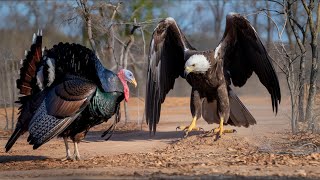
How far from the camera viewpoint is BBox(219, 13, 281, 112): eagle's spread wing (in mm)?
11516

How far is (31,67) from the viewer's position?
9.32 meters

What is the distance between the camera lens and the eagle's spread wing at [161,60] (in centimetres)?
1199

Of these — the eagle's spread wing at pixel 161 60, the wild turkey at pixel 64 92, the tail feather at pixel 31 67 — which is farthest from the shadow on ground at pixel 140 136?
the tail feather at pixel 31 67

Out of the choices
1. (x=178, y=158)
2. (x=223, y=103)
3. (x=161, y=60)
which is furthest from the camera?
(x=161, y=60)

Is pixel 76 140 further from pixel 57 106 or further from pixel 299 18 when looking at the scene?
pixel 299 18

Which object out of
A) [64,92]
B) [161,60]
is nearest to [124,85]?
[64,92]

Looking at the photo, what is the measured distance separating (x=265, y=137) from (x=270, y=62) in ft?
5.44

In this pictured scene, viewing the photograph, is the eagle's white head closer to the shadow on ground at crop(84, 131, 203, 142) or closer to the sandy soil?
the sandy soil

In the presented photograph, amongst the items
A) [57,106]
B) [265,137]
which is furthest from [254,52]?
[57,106]

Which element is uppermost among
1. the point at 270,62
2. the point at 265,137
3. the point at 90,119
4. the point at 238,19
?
the point at 238,19

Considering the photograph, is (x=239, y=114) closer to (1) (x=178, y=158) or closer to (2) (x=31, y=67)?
(1) (x=178, y=158)

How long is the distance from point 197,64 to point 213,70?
19.5 inches

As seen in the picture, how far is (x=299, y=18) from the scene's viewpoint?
17781 mm

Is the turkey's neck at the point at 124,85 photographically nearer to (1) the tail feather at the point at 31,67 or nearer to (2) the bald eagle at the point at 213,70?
(1) the tail feather at the point at 31,67
